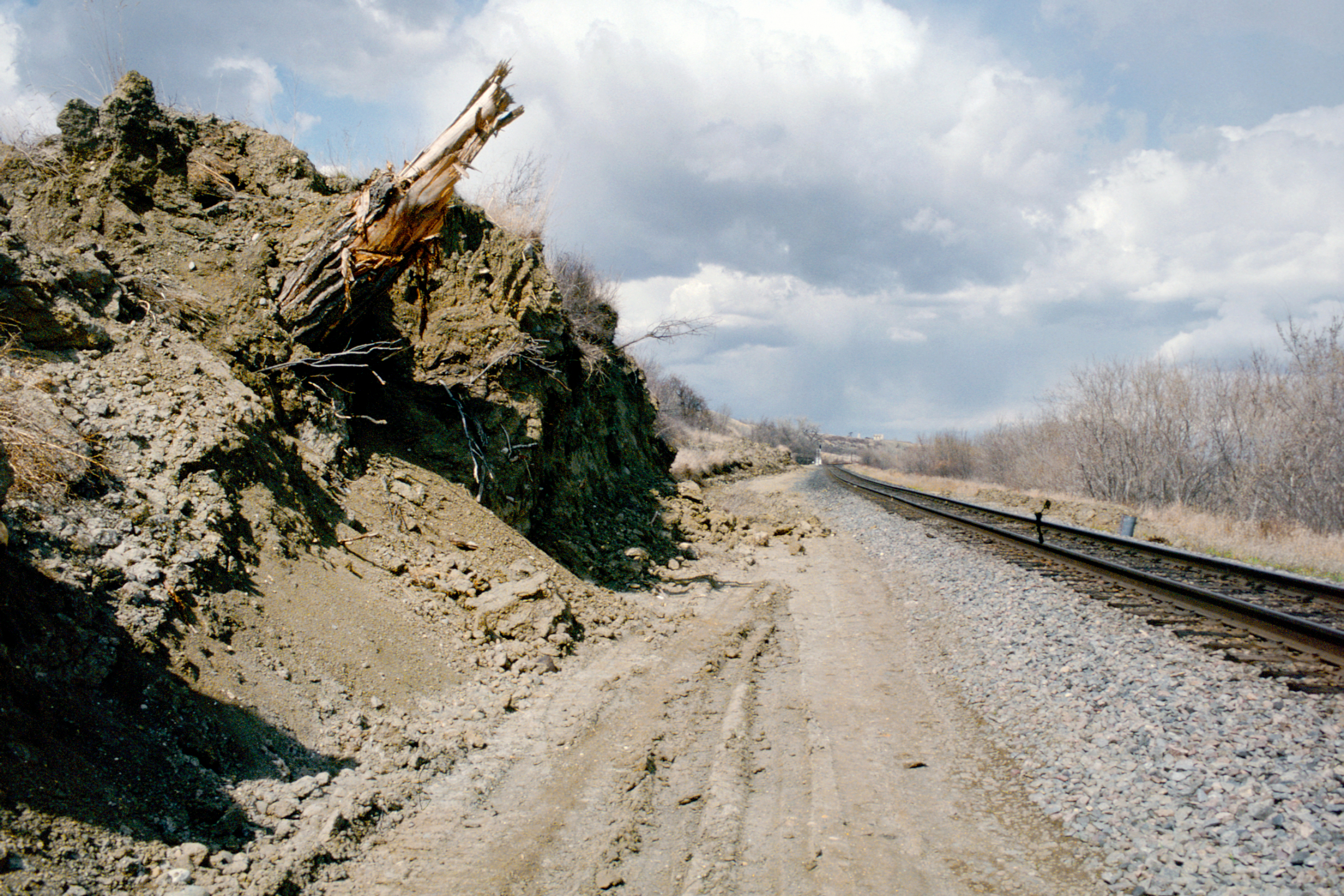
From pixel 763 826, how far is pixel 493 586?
394cm

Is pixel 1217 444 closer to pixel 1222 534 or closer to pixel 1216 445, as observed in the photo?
pixel 1216 445

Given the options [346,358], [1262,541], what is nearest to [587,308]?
[346,358]

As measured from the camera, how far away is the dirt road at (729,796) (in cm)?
344

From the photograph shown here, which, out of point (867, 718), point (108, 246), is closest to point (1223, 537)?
point (867, 718)

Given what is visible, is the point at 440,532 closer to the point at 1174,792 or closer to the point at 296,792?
the point at 296,792

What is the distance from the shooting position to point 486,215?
32.1 feet

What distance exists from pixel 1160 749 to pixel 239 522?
6481mm

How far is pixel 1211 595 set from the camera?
310 inches

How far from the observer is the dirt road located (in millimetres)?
3441

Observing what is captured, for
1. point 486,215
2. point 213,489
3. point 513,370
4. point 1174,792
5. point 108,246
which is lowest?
point 1174,792

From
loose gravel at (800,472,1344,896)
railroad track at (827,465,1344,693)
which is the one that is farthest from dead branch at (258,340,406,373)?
railroad track at (827,465,1344,693)

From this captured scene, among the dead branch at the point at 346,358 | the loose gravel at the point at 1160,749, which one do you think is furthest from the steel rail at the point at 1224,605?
the dead branch at the point at 346,358

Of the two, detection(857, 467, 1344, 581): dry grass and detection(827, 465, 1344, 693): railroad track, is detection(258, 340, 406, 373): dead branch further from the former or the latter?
detection(857, 467, 1344, 581): dry grass

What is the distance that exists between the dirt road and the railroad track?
2670 millimetres
